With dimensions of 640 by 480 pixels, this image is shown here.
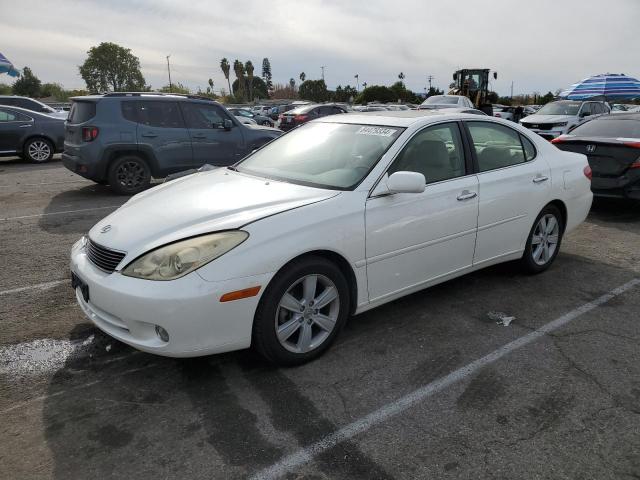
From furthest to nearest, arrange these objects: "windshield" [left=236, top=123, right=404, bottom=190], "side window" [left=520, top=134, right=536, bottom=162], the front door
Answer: "side window" [left=520, top=134, right=536, bottom=162]
"windshield" [left=236, top=123, right=404, bottom=190]
the front door

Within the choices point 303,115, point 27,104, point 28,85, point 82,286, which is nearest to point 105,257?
point 82,286

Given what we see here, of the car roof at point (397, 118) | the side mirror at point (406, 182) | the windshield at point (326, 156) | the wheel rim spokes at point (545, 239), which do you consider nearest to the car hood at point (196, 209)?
the windshield at point (326, 156)

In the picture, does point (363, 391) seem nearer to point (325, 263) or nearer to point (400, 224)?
point (325, 263)

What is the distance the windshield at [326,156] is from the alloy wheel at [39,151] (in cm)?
1118

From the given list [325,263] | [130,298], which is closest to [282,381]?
[325,263]

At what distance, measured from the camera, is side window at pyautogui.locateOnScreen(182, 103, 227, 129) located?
9.30m

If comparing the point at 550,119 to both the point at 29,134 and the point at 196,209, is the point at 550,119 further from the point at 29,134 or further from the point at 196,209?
the point at 196,209

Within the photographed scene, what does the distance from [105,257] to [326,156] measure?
1752 mm

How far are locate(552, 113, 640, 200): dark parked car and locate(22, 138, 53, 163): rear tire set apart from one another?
12.2 metres

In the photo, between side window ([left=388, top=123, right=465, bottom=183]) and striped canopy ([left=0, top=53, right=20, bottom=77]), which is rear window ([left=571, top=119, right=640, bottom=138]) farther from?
striped canopy ([left=0, top=53, right=20, bottom=77])

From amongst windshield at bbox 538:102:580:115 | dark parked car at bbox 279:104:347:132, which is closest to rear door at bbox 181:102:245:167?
dark parked car at bbox 279:104:347:132

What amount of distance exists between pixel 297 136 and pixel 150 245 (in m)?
1.94

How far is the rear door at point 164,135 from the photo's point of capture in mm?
8828

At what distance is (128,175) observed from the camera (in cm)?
891
